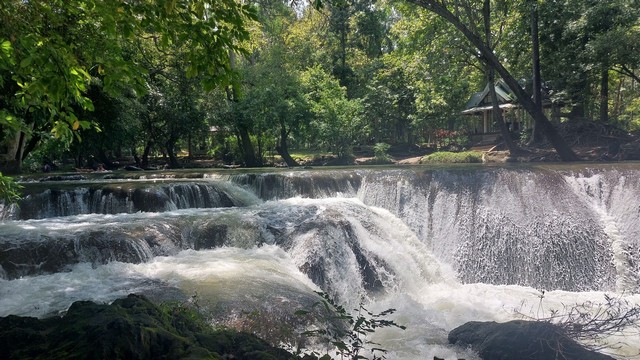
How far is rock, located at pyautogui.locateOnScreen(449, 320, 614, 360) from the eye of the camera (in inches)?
170

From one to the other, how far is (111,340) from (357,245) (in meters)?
6.99

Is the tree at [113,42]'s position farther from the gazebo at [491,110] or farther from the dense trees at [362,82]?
the gazebo at [491,110]

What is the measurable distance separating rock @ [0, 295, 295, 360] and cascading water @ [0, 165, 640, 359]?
2.35 m

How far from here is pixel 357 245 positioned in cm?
934

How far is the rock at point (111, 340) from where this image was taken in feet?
8.57

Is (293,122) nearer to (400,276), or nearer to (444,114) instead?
(444,114)

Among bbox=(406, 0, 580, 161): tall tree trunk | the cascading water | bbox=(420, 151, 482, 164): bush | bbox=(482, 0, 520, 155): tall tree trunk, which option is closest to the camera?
the cascading water

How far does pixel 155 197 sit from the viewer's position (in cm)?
1143

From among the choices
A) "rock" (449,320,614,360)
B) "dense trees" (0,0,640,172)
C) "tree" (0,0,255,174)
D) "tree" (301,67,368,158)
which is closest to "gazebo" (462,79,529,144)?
"dense trees" (0,0,640,172)

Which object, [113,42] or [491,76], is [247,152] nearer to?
[491,76]

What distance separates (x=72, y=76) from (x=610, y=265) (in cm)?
1040

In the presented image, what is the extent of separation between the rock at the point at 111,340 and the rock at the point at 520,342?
8.41 feet

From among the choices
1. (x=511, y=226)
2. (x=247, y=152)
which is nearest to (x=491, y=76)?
(x=511, y=226)

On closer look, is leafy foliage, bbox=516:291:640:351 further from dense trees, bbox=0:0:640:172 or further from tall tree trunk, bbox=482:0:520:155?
tall tree trunk, bbox=482:0:520:155
